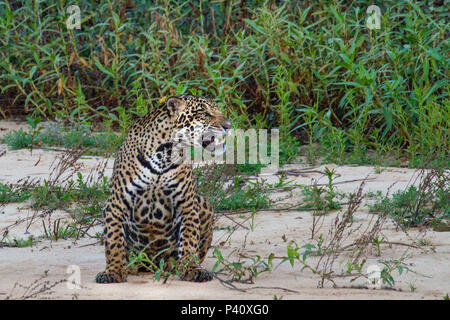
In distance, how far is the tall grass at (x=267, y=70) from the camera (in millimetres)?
8703

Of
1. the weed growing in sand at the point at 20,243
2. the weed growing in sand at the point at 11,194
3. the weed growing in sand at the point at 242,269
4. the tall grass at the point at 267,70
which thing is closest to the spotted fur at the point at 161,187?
the weed growing in sand at the point at 242,269

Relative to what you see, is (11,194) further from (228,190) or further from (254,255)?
(254,255)

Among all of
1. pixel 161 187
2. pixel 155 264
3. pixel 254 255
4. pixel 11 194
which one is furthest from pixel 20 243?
pixel 254 255

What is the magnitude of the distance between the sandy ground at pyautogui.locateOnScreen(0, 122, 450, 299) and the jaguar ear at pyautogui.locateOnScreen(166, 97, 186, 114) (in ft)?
3.52

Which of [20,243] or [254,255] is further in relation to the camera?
[20,243]

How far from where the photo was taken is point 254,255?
5.89m

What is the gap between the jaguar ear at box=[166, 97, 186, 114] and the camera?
17.4 feet

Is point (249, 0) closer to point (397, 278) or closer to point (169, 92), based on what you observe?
point (169, 92)

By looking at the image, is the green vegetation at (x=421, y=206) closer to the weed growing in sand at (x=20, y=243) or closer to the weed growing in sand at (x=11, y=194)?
the weed growing in sand at (x=20, y=243)

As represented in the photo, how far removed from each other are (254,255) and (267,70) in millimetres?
4011

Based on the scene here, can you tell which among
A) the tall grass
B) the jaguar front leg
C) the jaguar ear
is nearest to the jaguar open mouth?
the jaguar ear

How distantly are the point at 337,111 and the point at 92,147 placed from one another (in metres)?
2.77

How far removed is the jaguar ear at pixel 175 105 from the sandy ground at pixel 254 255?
1.07 m

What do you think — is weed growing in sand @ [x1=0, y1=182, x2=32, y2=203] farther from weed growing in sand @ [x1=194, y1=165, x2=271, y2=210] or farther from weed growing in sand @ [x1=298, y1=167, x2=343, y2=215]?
weed growing in sand @ [x1=298, y1=167, x2=343, y2=215]
